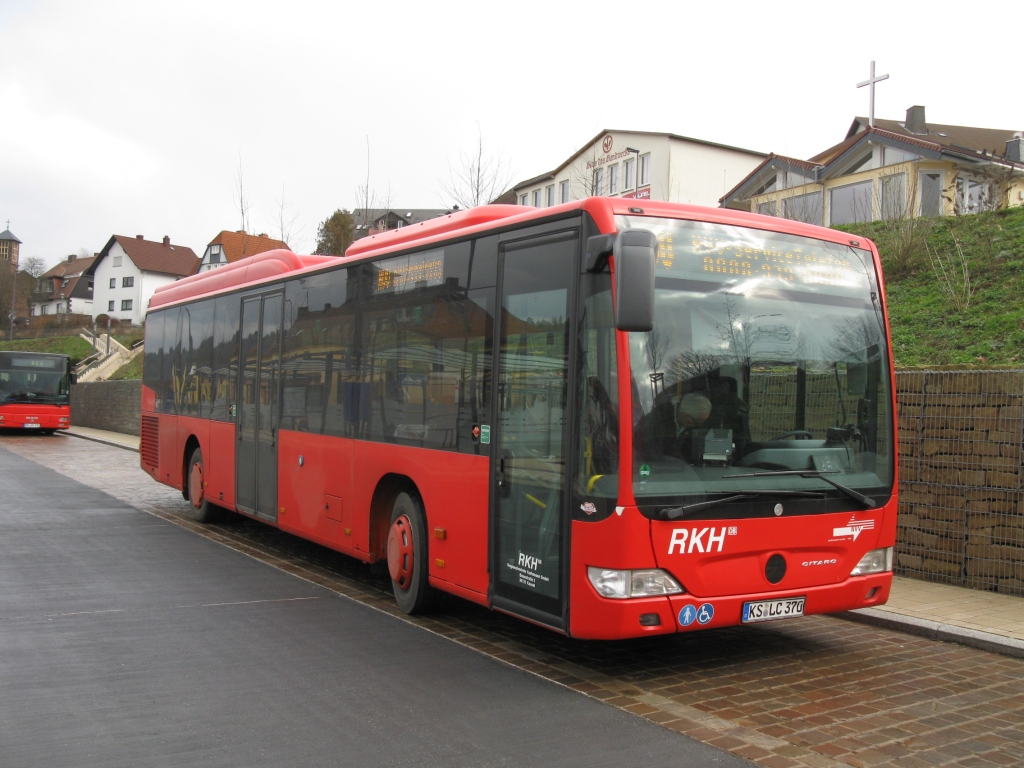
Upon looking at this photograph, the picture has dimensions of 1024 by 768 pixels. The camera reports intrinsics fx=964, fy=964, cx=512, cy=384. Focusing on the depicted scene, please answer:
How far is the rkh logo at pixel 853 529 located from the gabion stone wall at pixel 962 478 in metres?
2.79

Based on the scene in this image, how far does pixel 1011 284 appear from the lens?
16219mm

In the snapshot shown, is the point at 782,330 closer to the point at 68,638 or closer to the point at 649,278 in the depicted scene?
the point at 649,278

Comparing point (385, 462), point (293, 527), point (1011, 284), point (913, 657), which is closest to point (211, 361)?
point (293, 527)

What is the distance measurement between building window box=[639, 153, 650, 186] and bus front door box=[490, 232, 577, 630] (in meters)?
49.9

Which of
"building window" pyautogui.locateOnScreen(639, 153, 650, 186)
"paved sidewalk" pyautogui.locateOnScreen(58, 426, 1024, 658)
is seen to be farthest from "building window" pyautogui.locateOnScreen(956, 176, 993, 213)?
"building window" pyautogui.locateOnScreen(639, 153, 650, 186)

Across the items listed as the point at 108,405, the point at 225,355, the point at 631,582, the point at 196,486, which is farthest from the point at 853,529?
the point at 108,405

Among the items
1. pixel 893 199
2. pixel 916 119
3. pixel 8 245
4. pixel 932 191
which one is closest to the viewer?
pixel 893 199

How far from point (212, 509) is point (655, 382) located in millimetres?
9078

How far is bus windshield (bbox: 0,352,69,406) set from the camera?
116 ft

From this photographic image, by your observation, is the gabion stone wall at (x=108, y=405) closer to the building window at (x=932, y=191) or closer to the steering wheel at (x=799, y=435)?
the building window at (x=932, y=191)

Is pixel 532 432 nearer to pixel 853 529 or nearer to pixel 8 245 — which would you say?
pixel 853 529

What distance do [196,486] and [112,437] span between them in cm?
2383

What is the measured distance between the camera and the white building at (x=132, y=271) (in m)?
103

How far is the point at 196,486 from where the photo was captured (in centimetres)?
1314
